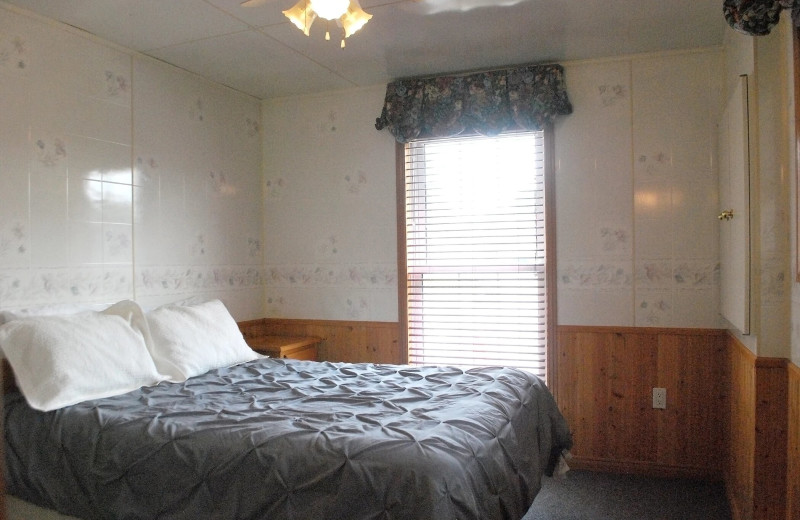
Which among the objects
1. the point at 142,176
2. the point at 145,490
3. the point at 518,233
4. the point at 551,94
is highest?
the point at 551,94

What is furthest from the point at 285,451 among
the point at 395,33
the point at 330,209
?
the point at 330,209

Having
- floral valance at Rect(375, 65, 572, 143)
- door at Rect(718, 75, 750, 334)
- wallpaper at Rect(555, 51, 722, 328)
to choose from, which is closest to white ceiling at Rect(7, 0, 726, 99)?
floral valance at Rect(375, 65, 572, 143)

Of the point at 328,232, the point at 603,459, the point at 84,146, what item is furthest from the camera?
the point at 328,232

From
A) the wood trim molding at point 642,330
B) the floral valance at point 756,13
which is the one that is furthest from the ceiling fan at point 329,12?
the wood trim molding at point 642,330

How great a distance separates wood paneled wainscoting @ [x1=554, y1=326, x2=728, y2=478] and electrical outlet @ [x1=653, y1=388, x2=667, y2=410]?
0.07 ft

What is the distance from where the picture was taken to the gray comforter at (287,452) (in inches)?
63.0

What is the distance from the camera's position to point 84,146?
9.38ft

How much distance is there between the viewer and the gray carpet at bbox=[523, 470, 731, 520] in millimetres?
2820

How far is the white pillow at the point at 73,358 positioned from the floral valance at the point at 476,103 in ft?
6.72

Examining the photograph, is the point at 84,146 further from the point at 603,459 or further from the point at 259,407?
the point at 603,459

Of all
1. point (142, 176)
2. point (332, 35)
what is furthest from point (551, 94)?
point (142, 176)

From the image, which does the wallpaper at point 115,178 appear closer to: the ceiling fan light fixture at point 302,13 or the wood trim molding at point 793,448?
the ceiling fan light fixture at point 302,13

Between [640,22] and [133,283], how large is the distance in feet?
9.51

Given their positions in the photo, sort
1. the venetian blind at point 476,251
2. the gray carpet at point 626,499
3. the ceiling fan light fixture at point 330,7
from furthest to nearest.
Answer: the venetian blind at point 476,251 < the gray carpet at point 626,499 < the ceiling fan light fixture at point 330,7
